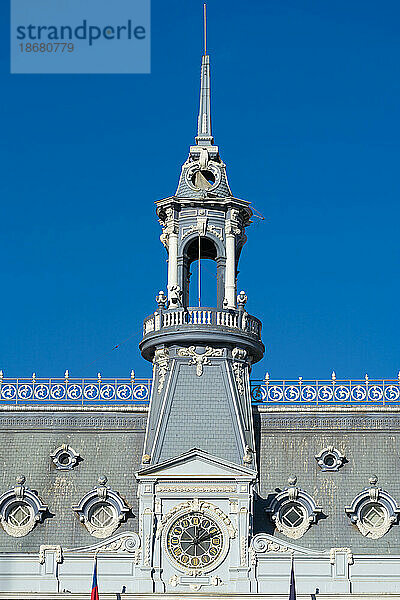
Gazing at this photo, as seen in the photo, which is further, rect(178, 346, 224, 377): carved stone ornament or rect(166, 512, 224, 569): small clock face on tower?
rect(178, 346, 224, 377): carved stone ornament

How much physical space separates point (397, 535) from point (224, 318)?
46.5ft

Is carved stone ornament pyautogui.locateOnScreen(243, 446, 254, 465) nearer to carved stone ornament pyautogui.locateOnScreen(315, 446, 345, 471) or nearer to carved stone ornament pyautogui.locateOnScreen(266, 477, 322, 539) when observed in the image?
carved stone ornament pyautogui.locateOnScreen(266, 477, 322, 539)

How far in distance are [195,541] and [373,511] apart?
30.6 ft

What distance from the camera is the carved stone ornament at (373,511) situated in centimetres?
7200

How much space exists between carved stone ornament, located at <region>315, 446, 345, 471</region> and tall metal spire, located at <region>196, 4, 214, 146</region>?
18.7 m

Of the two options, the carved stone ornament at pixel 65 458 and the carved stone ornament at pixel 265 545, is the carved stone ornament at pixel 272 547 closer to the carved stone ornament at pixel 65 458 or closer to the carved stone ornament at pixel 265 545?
the carved stone ornament at pixel 265 545

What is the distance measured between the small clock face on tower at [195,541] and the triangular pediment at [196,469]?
2006 mm

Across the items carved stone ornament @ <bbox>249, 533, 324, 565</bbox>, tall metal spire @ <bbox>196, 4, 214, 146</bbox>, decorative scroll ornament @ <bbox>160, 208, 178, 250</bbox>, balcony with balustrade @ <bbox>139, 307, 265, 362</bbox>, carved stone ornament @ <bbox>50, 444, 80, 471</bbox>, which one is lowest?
carved stone ornament @ <bbox>249, 533, 324, 565</bbox>

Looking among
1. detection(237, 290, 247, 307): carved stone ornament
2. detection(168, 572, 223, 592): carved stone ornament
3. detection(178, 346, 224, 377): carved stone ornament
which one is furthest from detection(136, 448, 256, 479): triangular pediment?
detection(237, 290, 247, 307): carved stone ornament

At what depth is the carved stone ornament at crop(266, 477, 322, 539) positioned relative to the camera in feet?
237

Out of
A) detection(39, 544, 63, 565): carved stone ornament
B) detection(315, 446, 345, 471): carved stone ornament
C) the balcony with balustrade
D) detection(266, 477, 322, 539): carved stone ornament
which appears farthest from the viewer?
the balcony with balustrade

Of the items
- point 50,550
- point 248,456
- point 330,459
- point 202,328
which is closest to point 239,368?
point 202,328

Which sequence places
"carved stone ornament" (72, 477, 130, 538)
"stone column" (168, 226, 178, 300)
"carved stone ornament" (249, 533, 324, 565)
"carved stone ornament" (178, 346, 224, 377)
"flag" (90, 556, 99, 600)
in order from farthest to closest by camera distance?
"stone column" (168, 226, 178, 300), "carved stone ornament" (178, 346, 224, 377), "carved stone ornament" (72, 477, 130, 538), "carved stone ornament" (249, 533, 324, 565), "flag" (90, 556, 99, 600)

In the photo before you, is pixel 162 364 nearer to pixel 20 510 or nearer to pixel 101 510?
pixel 101 510
